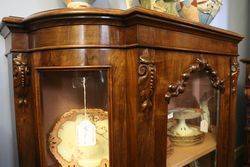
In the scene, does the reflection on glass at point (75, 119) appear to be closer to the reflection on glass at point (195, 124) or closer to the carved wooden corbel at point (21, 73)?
the carved wooden corbel at point (21, 73)

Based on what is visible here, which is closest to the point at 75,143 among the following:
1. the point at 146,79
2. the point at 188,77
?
the point at 146,79

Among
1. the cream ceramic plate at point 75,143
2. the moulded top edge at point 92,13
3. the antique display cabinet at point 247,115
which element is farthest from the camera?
the antique display cabinet at point 247,115

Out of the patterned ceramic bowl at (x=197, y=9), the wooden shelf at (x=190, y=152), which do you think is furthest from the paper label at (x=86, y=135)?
the patterned ceramic bowl at (x=197, y=9)

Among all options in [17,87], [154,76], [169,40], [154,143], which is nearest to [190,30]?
[169,40]

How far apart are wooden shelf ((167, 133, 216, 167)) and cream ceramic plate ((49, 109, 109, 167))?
8.5 inches

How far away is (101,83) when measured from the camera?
24.3 inches

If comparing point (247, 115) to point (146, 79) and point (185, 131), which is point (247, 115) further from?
point (146, 79)

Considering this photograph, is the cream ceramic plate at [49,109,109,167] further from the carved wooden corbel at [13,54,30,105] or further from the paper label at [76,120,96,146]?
the carved wooden corbel at [13,54,30,105]

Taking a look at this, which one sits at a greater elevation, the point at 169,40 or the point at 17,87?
the point at 169,40

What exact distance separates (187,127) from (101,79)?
1.41 feet

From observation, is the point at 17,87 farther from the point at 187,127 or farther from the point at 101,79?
the point at 187,127

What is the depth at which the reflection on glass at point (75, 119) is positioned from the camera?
63 cm

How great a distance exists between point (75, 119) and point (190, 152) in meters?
0.42

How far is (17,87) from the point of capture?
64 cm
